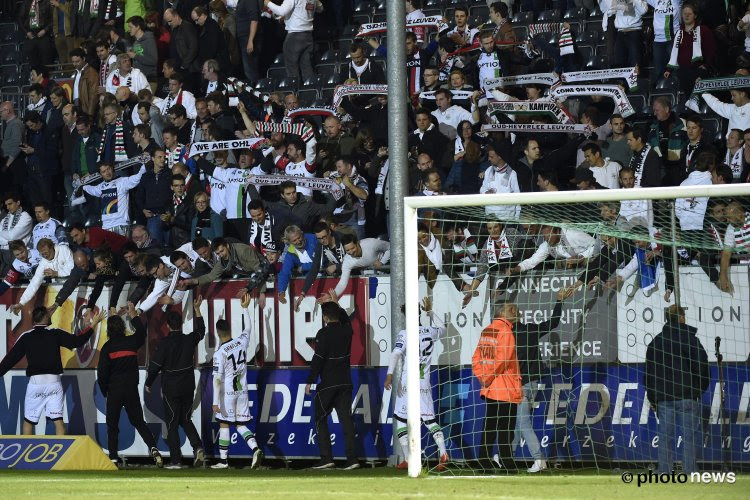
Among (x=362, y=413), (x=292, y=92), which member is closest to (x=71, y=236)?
(x=292, y=92)

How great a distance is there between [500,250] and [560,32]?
4422 mm

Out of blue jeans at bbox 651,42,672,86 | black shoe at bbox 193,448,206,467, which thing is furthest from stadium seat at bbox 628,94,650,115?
black shoe at bbox 193,448,206,467

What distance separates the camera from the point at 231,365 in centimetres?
1395

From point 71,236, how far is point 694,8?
8825mm

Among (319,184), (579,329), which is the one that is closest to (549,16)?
(319,184)

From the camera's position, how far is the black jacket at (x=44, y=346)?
1470cm

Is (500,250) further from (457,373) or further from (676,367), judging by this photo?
(676,367)

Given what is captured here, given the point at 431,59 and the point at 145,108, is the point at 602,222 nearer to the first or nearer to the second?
the point at 431,59

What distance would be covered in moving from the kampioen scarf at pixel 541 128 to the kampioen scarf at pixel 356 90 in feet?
6.72

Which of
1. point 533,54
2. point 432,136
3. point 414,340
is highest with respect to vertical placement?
point 533,54

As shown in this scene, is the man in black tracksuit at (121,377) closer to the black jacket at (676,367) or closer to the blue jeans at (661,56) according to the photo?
the black jacket at (676,367)

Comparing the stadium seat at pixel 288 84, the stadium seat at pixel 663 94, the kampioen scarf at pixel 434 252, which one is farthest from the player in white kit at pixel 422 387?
the stadium seat at pixel 288 84

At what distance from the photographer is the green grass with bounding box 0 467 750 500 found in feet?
27.9

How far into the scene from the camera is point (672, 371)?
10.4 meters
